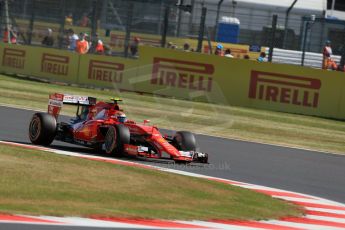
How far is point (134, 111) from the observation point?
23.4 m

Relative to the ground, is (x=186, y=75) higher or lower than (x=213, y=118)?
higher

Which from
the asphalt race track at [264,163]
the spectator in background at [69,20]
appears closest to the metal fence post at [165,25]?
the spectator in background at [69,20]

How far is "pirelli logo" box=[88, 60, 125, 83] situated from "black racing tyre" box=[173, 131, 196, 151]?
44.4 feet

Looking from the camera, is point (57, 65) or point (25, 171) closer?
point (25, 171)

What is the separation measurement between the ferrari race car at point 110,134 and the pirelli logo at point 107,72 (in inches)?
499

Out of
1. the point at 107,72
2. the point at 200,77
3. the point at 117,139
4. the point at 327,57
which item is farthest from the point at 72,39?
the point at 117,139

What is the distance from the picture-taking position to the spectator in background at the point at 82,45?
29.8 m

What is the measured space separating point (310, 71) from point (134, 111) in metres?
5.50

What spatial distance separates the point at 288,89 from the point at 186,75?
295cm

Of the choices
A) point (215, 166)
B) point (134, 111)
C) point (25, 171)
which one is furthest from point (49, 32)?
point (25, 171)

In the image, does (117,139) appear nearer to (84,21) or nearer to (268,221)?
(268,221)

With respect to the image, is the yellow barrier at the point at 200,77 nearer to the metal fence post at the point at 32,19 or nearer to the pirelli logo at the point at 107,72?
the pirelli logo at the point at 107,72

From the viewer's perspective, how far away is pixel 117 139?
47.8 feet

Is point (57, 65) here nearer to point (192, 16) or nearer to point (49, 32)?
point (49, 32)
